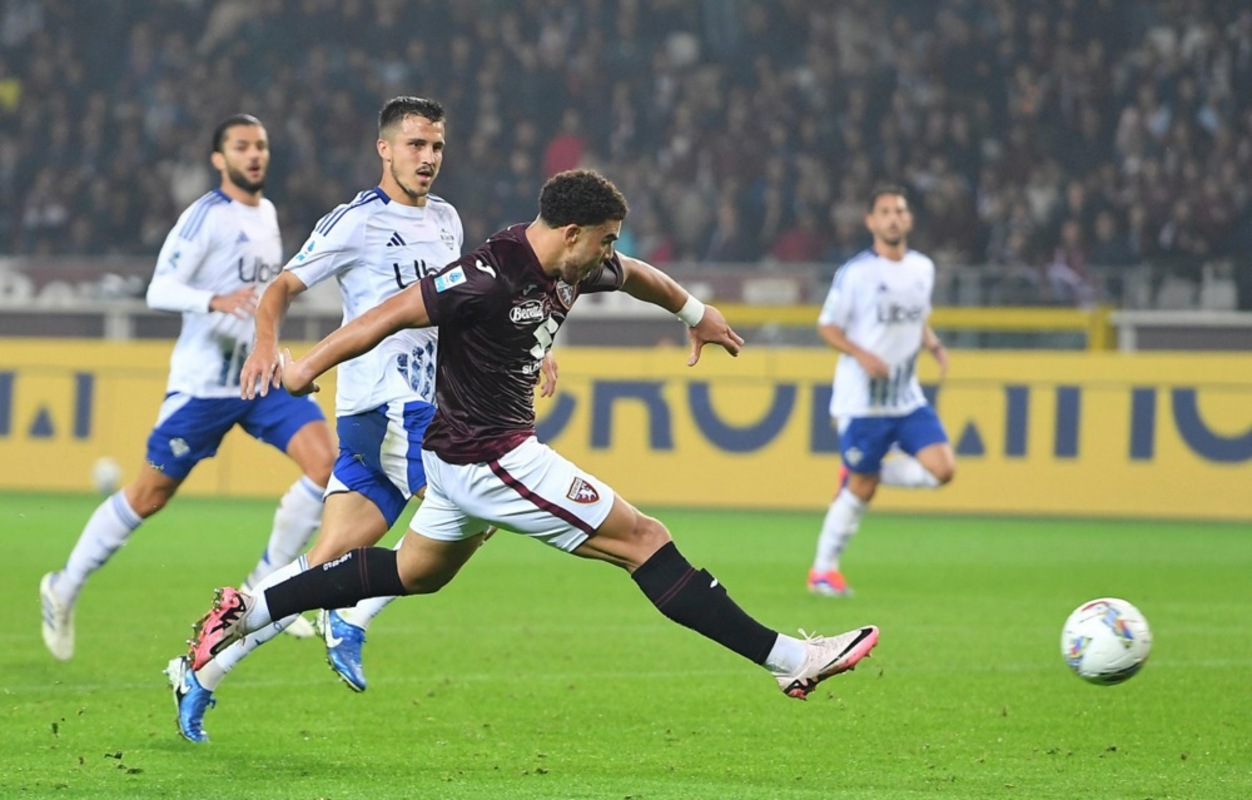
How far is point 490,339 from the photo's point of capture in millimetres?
5387

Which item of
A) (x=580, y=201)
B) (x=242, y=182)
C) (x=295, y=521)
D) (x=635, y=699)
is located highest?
(x=242, y=182)

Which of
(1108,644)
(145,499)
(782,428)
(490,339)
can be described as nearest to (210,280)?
(145,499)

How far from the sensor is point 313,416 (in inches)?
317

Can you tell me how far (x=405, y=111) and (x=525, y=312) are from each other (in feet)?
5.88

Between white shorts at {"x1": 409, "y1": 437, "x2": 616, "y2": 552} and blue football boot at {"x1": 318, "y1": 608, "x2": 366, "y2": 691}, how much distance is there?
48.8 inches

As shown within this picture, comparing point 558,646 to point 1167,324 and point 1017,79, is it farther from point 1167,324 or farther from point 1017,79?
point 1017,79

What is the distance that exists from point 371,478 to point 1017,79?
51.1 feet

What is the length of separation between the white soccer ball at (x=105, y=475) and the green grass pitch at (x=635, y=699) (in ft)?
14.9

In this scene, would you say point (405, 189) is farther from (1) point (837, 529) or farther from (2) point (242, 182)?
(1) point (837, 529)

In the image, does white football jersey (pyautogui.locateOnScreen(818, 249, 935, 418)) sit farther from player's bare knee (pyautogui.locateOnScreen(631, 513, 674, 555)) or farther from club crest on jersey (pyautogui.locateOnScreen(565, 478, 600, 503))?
club crest on jersey (pyautogui.locateOnScreen(565, 478, 600, 503))

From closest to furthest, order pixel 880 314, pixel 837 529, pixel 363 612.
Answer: pixel 363 612, pixel 837 529, pixel 880 314

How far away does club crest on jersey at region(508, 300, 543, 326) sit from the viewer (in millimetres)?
5340

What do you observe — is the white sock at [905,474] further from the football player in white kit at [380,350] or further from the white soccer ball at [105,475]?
the white soccer ball at [105,475]

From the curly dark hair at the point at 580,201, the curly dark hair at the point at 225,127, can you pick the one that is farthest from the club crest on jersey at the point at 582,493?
the curly dark hair at the point at 225,127
